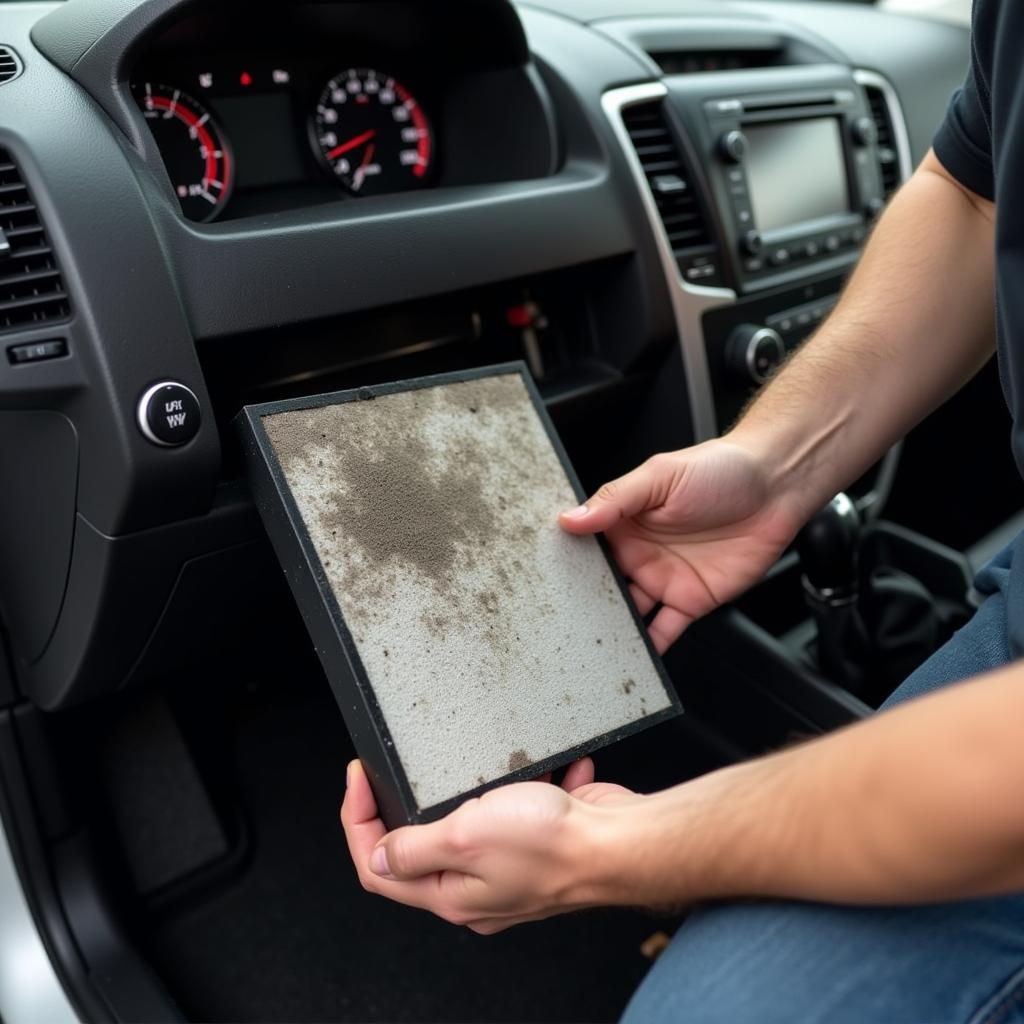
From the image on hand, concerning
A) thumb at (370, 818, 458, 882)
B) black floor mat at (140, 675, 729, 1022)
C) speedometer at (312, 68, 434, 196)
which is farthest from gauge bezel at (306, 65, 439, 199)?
black floor mat at (140, 675, 729, 1022)

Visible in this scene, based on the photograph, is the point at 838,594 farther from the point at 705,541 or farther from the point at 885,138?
the point at 885,138

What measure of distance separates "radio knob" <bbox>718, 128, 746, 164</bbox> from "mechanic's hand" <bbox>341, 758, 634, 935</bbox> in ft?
2.76

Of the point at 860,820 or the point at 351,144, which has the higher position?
the point at 351,144

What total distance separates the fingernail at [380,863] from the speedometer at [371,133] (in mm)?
694

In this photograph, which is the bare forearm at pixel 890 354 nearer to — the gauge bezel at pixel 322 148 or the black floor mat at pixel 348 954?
the gauge bezel at pixel 322 148

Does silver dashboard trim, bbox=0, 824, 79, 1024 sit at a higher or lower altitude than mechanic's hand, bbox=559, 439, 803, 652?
lower

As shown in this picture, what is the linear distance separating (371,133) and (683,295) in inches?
15.1

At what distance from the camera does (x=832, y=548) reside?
3.84ft

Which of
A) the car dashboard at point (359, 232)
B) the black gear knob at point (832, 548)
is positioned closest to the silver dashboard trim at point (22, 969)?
the car dashboard at point (359, 232)

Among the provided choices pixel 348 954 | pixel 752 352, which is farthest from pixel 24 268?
pixel 348 954

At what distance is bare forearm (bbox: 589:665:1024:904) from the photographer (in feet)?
1.61

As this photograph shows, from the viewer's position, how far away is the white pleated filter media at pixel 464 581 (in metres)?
0.73

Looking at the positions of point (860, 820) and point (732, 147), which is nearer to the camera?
point (860, 820)

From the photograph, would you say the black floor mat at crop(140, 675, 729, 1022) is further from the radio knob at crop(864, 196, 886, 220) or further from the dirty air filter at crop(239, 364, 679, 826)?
the radio knob at crop(864, 196, 886, 220)
